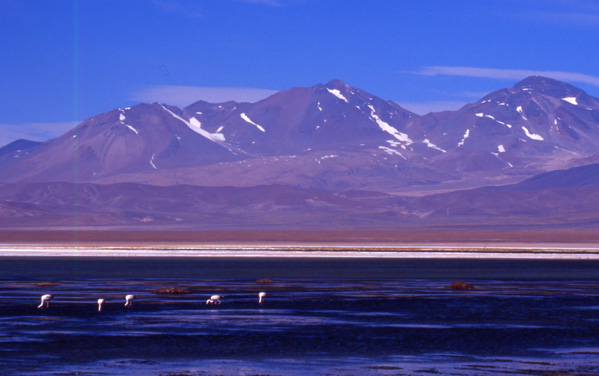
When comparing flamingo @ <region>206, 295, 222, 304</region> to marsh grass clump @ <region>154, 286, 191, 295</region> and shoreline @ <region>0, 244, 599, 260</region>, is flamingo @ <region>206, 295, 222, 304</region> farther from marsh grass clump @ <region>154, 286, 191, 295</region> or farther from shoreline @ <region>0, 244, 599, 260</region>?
shoreline @ <region>0, 244, 599, 260</region>

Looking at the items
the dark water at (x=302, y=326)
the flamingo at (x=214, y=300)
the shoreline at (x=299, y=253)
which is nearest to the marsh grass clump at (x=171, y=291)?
the dark water at (x=302, y=326)

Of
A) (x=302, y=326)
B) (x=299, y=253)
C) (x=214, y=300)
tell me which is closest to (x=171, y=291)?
(x=214, y=300)

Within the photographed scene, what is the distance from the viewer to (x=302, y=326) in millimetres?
29453

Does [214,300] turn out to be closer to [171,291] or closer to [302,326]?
[171,291]

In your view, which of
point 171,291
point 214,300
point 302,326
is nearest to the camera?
point 302,326

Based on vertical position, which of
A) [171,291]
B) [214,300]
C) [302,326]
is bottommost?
[302,326]

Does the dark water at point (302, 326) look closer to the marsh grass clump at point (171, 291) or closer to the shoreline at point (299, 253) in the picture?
the marsh grass clump at point (171, 291)

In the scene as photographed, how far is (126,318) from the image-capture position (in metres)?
31.4

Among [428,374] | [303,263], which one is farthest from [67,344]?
[303,263]

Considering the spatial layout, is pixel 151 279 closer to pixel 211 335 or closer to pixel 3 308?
pixel 3 308

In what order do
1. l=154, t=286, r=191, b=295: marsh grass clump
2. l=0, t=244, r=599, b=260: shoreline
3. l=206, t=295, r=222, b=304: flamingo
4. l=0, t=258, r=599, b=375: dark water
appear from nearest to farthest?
l=0, t=258, r=599, b=375: dark water < l=206, t=295, r=222, b=304: flamingo < l=154, t=286, r=191, b=295: marsh grass clump < l=0, t=244, r=599, b=260: shoreline

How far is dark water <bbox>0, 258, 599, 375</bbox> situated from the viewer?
74.9ft

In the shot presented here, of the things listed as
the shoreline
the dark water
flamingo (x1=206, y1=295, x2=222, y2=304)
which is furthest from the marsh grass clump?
the shoreline

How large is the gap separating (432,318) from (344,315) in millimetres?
2559
